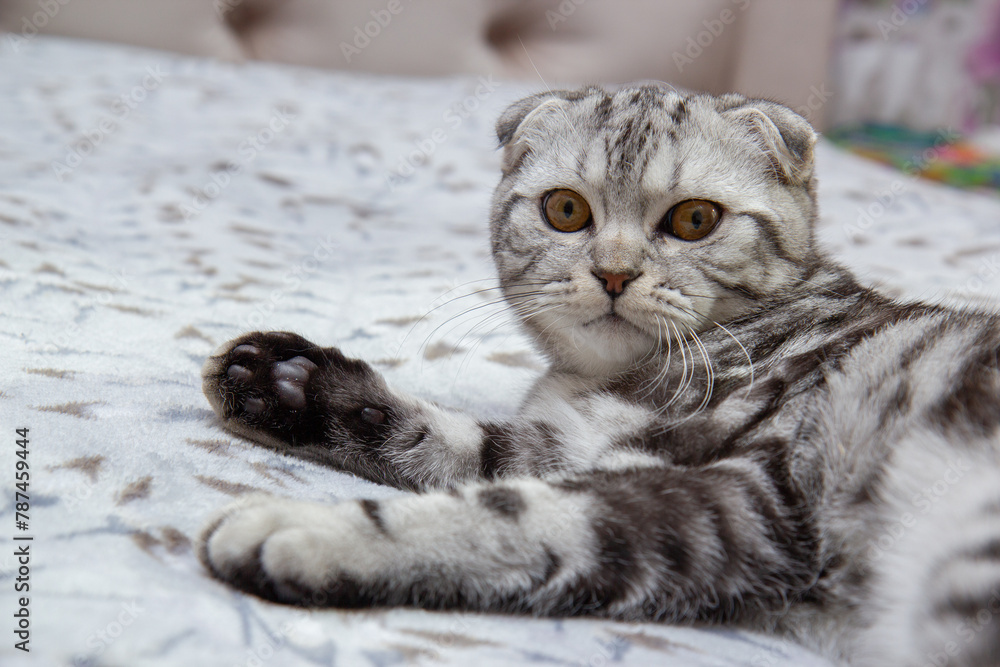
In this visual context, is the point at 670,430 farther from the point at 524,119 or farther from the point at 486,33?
the point at 486,33

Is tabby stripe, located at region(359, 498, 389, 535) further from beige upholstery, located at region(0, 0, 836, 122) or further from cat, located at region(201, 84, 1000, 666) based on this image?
beige upholstery, located at region(0, 0, 836, 122)

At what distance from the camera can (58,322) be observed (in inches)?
43.7

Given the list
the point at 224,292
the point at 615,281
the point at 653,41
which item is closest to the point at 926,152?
the point at 653,41

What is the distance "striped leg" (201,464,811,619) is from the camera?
62 centimetres

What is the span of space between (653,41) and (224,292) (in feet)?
6.09

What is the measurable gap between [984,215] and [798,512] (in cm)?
166

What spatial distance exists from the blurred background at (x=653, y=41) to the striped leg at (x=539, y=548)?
2.05 m

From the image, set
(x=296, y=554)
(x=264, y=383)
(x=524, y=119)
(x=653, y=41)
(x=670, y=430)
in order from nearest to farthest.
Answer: (x=296, y=554), (x=670, y=430), (x=264, y=383), (x=524, y=119), (x=653, y=41)

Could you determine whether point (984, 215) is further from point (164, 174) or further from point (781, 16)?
point (164, 174)

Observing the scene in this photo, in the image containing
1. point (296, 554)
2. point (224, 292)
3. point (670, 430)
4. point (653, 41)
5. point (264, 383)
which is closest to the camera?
point (296, 554)

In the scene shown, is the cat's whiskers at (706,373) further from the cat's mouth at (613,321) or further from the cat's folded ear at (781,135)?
the cat's folded ear at (781,135)

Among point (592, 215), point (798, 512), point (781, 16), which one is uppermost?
point (781, 16)

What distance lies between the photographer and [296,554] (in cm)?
61

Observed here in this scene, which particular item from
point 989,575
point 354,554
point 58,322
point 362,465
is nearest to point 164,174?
point 58,322
